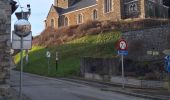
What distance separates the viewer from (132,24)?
61.2m

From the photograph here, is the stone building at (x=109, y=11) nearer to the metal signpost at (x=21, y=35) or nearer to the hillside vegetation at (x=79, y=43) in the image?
the hillside vegetation at (x=79, y=43)

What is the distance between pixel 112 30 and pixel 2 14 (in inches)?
1632

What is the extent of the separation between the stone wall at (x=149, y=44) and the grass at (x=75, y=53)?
3.10m

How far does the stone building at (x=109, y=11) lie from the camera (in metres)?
67.2

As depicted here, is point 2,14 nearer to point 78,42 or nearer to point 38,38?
point 78,42

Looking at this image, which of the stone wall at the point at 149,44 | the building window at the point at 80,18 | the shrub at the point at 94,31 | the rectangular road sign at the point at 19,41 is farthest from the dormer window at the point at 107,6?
the rectangular road sign at the point at 19,41

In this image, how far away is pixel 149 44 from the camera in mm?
43938

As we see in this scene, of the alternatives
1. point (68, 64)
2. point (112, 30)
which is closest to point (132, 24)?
point (112, 30)

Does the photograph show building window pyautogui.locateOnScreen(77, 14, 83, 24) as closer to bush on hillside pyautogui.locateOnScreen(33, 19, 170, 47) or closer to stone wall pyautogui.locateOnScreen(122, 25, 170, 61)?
bush on hillside pyautogui.locateOnScreen(33, 19, 170, 47)

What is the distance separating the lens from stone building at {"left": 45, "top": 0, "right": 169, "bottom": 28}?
67.2 metres

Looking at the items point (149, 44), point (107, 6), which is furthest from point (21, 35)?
point (107, 6)

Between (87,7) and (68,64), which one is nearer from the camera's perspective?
(68,64)

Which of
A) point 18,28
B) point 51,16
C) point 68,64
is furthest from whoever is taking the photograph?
point 51,16

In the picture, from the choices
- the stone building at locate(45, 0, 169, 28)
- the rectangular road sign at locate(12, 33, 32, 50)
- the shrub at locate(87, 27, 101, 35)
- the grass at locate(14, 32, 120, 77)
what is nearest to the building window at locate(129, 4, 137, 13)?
the stone building at locate(45, 0, 169, 28)
